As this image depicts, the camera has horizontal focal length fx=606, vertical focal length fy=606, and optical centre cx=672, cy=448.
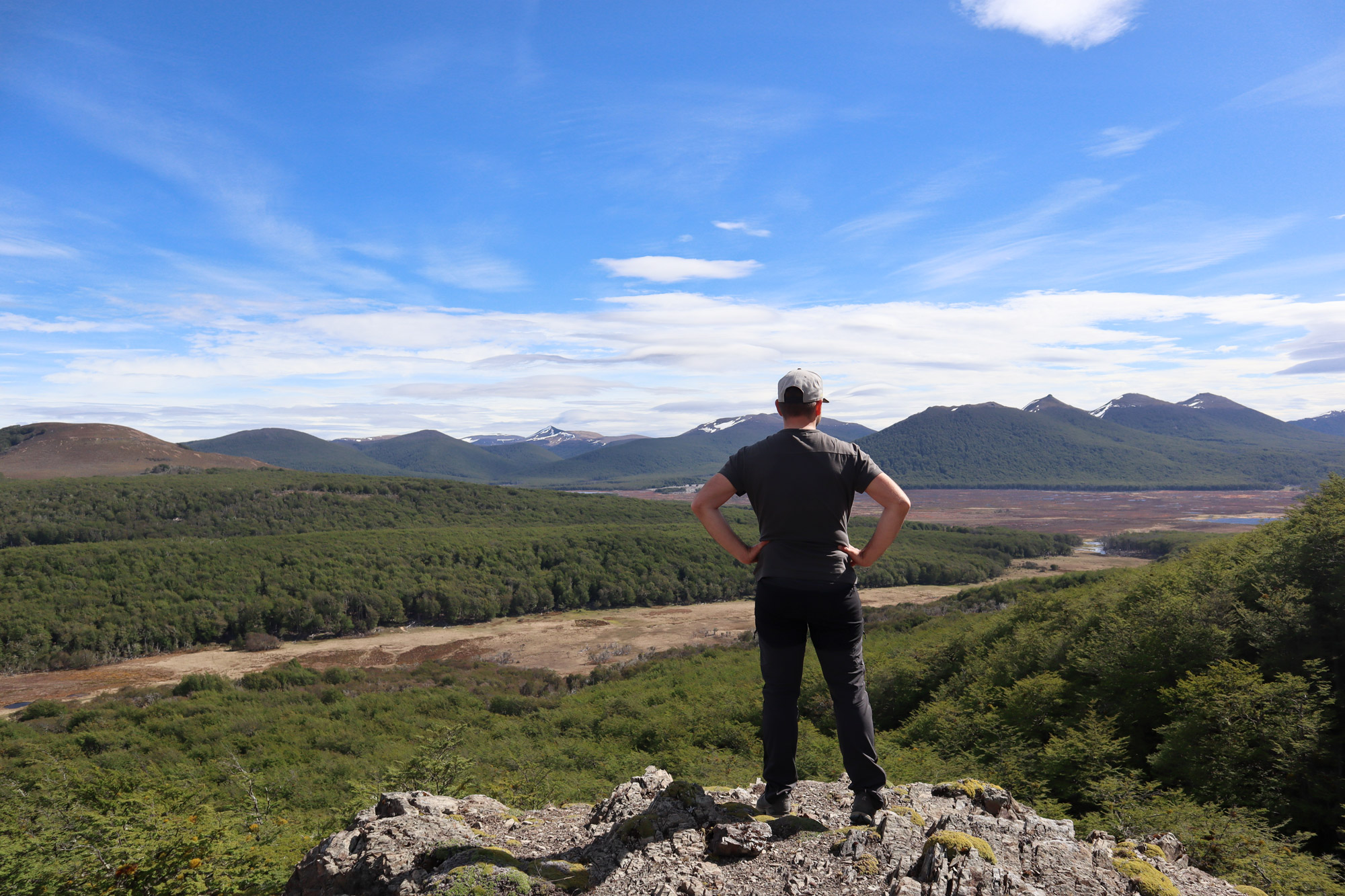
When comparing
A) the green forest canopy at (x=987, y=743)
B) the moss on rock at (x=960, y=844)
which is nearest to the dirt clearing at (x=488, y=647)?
the green forest canopy at (x=987, y=743)

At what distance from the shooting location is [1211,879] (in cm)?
452

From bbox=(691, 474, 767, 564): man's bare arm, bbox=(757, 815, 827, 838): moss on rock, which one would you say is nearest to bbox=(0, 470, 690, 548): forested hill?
bbox=(757, 815, 827, 838): moss on rock

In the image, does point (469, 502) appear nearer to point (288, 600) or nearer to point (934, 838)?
point (288, 600)

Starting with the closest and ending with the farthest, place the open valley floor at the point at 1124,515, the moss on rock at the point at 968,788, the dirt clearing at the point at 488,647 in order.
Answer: the moss on rock at the point at 968,788, the dirt clearing at the point at 488,647, the open valley floor at the point at 1124,515

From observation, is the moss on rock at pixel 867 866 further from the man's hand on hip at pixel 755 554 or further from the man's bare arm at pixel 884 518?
the man's hand on hip at pixel 755 554

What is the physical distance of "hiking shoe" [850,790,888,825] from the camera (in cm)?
473

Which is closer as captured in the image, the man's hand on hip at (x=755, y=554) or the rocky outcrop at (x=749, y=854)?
the rocky outcrop at (x=749, y=854)

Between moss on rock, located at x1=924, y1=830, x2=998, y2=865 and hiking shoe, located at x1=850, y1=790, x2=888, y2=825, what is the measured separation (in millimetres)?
584

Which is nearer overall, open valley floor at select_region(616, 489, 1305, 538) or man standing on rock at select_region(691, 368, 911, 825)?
man standing on rock at select_region(691, 368, 911, 825)

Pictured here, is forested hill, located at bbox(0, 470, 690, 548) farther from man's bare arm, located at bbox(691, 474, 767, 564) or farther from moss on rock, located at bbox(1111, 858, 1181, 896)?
moss on rock, located at bbox(1111, 858, 1181, 896)

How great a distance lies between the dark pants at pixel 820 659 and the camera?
14.3 feet

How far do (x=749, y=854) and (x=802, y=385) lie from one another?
3457 millimetres

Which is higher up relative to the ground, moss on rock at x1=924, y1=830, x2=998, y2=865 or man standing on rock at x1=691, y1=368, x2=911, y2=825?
man standing on rock at x1=691, y1=368, x2=911, y2=825

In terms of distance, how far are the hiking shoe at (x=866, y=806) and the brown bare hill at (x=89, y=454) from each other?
176190 millimetres
